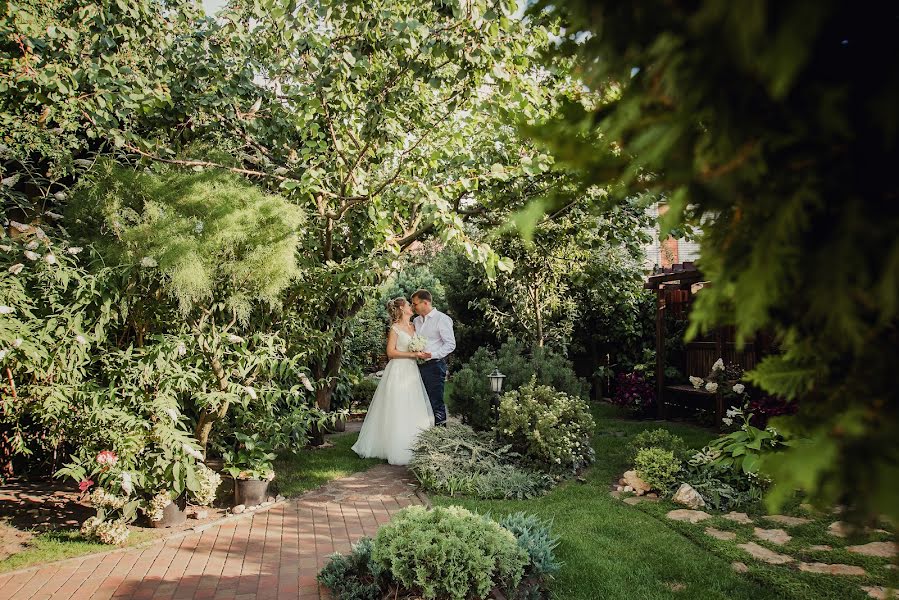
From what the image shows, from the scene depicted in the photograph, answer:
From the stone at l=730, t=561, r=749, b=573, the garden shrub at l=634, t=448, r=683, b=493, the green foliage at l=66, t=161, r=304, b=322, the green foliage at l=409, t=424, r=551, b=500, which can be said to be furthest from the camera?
the green foliage at l=409, t=424, r=551, b=500

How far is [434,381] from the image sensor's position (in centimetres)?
865

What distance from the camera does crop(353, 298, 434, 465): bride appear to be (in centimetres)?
780

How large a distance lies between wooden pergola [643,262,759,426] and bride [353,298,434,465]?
4577mm

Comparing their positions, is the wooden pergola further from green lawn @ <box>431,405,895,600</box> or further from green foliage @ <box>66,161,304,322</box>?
green foliage @ <box>66,161,304,322</box>

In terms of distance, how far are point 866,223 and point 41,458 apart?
800 cm

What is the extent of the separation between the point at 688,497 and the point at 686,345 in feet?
17.3

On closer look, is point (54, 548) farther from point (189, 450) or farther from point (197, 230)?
point (197, 230)

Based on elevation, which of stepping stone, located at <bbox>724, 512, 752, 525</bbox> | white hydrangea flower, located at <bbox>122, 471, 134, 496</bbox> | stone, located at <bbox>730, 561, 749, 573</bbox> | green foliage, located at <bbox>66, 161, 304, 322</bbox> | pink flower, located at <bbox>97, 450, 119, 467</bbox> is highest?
green foliage, located at <bbox>66, 161, 304, 322</bbox>

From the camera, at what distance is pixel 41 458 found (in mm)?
6531

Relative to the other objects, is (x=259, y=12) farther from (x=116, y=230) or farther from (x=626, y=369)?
(x=626, y=369)

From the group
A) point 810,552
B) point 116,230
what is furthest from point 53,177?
point 810,552

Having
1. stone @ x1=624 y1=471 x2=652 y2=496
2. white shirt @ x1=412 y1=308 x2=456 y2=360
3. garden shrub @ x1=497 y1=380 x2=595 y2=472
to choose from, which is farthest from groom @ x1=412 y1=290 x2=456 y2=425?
stone @ x1=624 y1=471 x2=652 y2=496

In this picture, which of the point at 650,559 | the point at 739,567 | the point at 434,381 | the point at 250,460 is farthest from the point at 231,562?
the point at 434,381

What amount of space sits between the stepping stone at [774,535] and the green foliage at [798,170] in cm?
444
